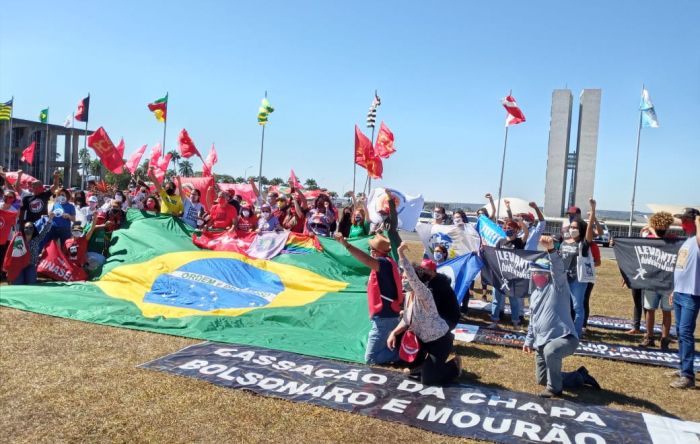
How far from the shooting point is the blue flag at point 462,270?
8.91 m

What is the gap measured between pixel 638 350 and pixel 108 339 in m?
7.29

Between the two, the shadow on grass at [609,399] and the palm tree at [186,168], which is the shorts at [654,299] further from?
the palm tree at [186,168]

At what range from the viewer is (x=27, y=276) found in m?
9.52

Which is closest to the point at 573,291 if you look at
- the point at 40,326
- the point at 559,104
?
the point at 40,326

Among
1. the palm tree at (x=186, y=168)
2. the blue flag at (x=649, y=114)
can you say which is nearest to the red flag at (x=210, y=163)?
the blue flag at (x=649, y=114)

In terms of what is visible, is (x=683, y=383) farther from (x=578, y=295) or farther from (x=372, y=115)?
(x=372, y=115)

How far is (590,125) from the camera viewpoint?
75.3m

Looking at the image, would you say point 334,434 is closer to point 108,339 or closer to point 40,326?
point 108,339

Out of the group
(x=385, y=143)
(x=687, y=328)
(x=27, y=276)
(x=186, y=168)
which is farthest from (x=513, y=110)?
(x=186, y=168)

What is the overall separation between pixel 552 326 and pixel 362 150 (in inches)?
331

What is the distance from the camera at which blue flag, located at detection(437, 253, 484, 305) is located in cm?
891

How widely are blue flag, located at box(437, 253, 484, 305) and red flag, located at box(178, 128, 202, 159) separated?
1276 centimetres

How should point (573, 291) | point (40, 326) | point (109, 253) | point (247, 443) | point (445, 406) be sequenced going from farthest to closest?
point (109, 253), point (573, 291), point (40, 326), point (445, 406), point (247, 443)

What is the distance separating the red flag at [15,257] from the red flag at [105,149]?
475 cm
